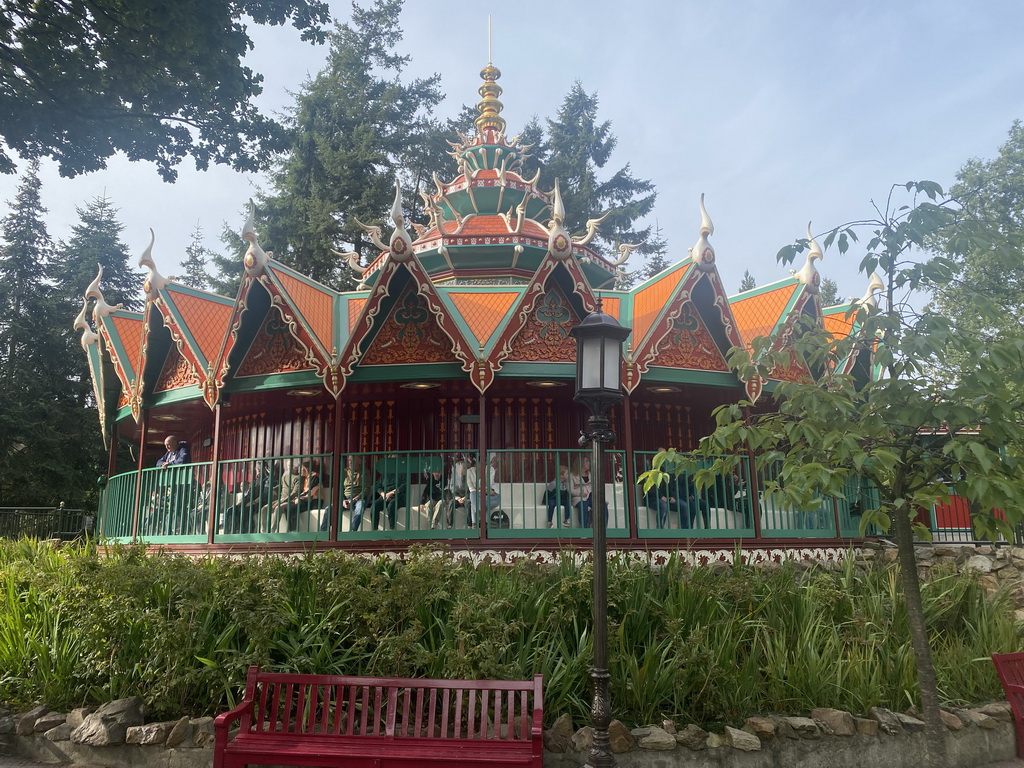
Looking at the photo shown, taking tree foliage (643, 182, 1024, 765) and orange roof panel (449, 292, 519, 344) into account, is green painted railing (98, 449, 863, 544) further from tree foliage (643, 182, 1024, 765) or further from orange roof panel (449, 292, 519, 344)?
tree foliage (643, 182, 1024, 765)

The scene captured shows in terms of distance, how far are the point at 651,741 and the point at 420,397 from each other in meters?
8.29

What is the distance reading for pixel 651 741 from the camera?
6227 mm

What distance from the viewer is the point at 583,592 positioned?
7766mm

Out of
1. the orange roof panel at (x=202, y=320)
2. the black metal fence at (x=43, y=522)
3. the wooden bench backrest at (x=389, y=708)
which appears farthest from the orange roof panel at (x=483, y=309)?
the black metal fence at (x=43, y=522)

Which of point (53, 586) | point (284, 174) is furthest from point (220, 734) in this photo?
point (284, 174)

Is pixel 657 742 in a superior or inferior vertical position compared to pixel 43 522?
inferior

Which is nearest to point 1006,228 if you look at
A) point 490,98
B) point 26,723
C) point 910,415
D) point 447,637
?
point 910,415

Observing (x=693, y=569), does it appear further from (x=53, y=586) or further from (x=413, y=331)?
(x=53, y=586)

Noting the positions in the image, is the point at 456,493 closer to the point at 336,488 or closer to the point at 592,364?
the point at 336,488

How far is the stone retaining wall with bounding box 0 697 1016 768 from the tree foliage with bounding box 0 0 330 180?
781 cm

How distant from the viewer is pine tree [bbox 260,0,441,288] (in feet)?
114

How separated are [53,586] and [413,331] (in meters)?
5.73

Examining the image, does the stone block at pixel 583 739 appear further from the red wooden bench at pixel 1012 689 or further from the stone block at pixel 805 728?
the red wooden bench at pixel 1012 689

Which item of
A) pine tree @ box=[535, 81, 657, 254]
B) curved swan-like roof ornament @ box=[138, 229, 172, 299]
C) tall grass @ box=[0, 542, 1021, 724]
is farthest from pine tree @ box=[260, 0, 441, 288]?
tall grass @ box=[0, 542, 1021, 724]
